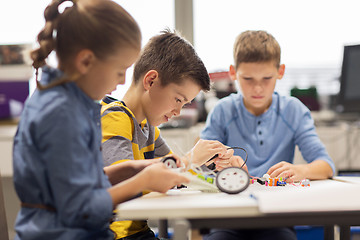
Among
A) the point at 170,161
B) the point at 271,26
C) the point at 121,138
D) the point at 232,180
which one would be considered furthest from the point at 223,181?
the point at 271,26

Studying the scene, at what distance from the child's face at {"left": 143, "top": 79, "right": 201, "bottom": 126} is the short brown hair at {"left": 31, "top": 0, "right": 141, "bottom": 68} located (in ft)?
1.42

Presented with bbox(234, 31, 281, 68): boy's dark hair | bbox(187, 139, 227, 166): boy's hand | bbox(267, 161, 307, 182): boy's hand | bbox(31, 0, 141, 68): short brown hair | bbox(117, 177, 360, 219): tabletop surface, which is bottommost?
bbox(267, 161, 307, 182): boy's hand

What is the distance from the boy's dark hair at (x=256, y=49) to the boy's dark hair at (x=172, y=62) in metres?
0.36

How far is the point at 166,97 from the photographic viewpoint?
4.25 ft

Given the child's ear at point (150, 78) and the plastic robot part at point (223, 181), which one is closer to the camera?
the plastic robot part at point (223, 181)

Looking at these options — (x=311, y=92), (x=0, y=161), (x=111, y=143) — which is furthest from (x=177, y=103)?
(x=311, y=92)

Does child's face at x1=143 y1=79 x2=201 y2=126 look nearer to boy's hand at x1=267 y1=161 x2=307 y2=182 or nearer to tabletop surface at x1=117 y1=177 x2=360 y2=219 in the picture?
boy's hand at x1=267 y1=161 x2=307 y2=182

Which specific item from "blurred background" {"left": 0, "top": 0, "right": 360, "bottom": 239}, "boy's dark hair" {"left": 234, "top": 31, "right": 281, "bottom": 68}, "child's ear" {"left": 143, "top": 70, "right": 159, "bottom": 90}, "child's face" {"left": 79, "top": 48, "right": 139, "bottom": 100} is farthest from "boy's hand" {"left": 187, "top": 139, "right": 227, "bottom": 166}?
"blurred background" {"left": 0, "top": 0, "right": 360, "bottom": 239}

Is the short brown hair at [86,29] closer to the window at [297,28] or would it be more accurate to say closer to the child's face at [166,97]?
the child's face at [166,97]

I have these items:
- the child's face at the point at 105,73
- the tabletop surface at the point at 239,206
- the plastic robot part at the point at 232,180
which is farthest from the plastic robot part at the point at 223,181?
the child's face at the point at 105,73

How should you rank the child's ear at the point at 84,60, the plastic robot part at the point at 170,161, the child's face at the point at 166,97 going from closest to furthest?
the child's ear at the point at 84,60
the plastic robot part at the point at 170,161
the child's face at the point at 166,97

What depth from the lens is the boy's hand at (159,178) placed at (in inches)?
32.5

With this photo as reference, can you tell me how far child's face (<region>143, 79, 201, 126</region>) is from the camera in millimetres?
1294

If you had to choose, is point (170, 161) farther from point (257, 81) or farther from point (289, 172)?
point (257, 81)
